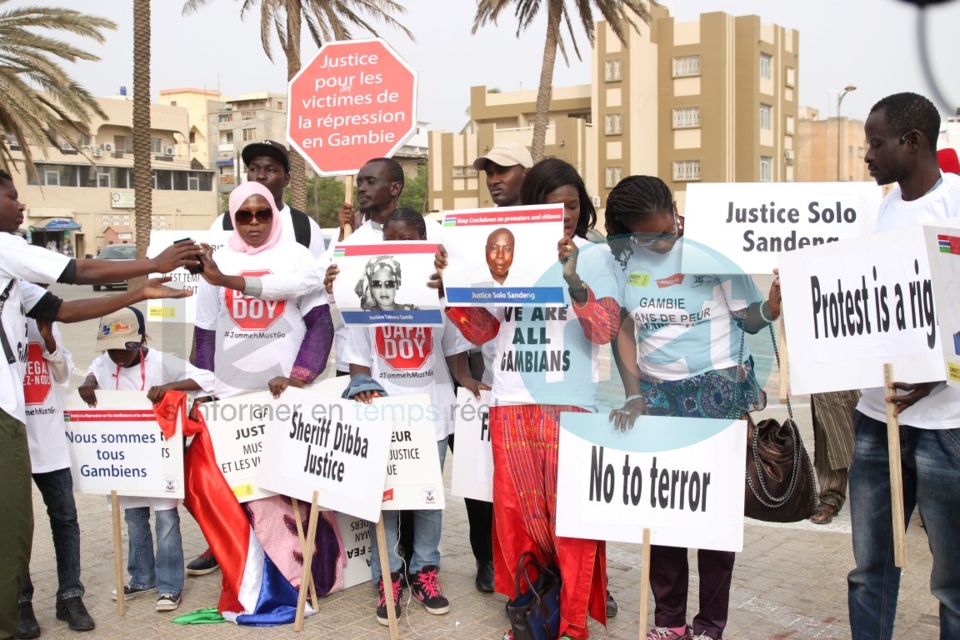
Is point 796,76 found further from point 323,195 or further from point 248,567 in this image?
point 248,567

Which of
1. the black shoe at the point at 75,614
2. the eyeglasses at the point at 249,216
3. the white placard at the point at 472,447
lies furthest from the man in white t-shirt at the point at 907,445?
the black shoe at the point at 75,614

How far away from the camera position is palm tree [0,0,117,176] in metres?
17.8

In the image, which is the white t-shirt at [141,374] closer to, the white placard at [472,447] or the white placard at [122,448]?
the white placard at [122,448]

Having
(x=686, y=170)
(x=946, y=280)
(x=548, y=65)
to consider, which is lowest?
(x=946, y=280)

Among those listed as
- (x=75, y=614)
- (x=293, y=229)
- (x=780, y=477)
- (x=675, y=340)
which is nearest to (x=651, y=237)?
(x=675, y=340)

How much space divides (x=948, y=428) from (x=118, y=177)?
68.2 meters

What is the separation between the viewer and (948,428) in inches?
129

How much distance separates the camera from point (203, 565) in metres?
5.41

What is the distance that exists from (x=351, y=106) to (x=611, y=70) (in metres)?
48.8

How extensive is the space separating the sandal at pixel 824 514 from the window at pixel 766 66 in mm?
50056

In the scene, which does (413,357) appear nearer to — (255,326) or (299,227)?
(255,326)

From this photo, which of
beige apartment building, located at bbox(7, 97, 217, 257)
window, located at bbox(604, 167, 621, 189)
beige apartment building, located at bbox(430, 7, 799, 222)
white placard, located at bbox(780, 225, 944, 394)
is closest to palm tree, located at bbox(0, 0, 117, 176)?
white placard, located at bbox(780, 225, 944, 394)

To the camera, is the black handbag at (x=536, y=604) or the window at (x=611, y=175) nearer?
the black handbag at (x=536, y=604)

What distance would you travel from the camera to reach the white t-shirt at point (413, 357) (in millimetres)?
4691
